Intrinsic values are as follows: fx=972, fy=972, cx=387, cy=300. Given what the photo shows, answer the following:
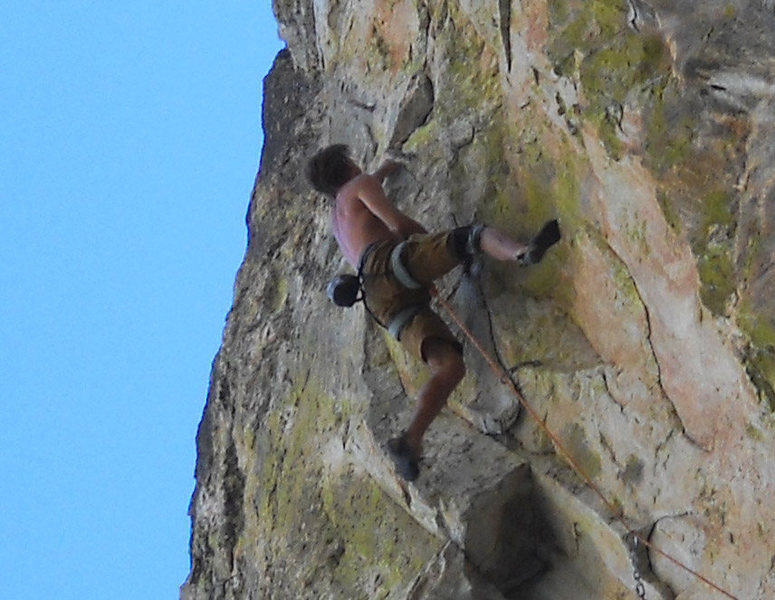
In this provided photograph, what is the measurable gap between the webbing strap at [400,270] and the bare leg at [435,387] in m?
0.46

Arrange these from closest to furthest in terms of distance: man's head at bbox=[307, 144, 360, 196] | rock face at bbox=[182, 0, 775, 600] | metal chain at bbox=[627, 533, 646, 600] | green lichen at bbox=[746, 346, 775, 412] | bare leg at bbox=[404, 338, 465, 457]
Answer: green lichen at bbox=[746, 346, 775, 412] < rock face at bbox=[182, 0, 775, 600] < metal chain at bbox=[627, 533, 646, 600] < bare leg at bbox=[404, 338, 465, 457] < man's head at bbox=[307, 144, 360, 196]

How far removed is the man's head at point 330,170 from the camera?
7375 mm

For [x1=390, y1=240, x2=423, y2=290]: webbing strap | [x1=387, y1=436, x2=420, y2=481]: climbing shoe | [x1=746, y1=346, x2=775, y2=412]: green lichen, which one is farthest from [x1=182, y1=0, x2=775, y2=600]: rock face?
[x1=390, y1=240, x2=423, y2=290]: webbing strap

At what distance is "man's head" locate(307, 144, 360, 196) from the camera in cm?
738

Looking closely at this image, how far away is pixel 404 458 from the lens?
6359mm

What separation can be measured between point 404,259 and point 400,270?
0.08 m

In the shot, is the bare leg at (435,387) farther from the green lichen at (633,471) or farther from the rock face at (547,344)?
the green lichen at (633,471)

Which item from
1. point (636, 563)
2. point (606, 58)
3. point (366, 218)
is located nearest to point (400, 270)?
point (366, 218)

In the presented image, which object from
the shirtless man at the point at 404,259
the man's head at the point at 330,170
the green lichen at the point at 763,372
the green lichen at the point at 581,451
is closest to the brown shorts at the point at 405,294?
the shirtless man at the point at 404,259

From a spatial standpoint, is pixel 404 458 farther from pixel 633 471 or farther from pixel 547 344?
pixel 633 471

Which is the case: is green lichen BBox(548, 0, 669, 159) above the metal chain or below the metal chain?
above

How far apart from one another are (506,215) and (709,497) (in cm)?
255

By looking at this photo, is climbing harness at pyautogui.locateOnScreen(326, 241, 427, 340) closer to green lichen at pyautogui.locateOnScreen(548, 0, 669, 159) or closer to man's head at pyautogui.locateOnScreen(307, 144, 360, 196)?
man's head at pyautogui.locateOnScreen(307, 144, 360, 196)

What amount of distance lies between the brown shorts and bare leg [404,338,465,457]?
0.09 m
